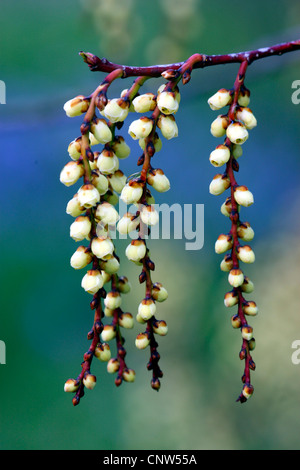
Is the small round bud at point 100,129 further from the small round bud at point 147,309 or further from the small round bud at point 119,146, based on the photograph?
the small round bud at point 147,309

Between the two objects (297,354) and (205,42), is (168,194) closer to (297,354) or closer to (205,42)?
(205,42)

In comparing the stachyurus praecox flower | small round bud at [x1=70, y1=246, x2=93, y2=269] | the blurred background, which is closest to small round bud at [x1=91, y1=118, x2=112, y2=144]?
the stachyurus praecox flower

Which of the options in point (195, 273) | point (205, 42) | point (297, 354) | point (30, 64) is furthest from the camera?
point (30, 64)

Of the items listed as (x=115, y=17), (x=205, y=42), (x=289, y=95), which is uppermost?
(x=205, y=42)

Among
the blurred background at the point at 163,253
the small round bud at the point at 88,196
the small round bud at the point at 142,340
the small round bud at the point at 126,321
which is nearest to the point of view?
the small round bud at the point at 88,196

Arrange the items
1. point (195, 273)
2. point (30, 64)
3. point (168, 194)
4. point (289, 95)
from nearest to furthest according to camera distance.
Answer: point (195, 273) → point (289, 95) → point (168, 194) → point (30, 64)

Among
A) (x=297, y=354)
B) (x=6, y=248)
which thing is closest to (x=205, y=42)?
(x=6, y=248)

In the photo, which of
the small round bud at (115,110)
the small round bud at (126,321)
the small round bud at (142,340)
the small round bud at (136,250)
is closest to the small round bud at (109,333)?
the small round bud at (126,321)
